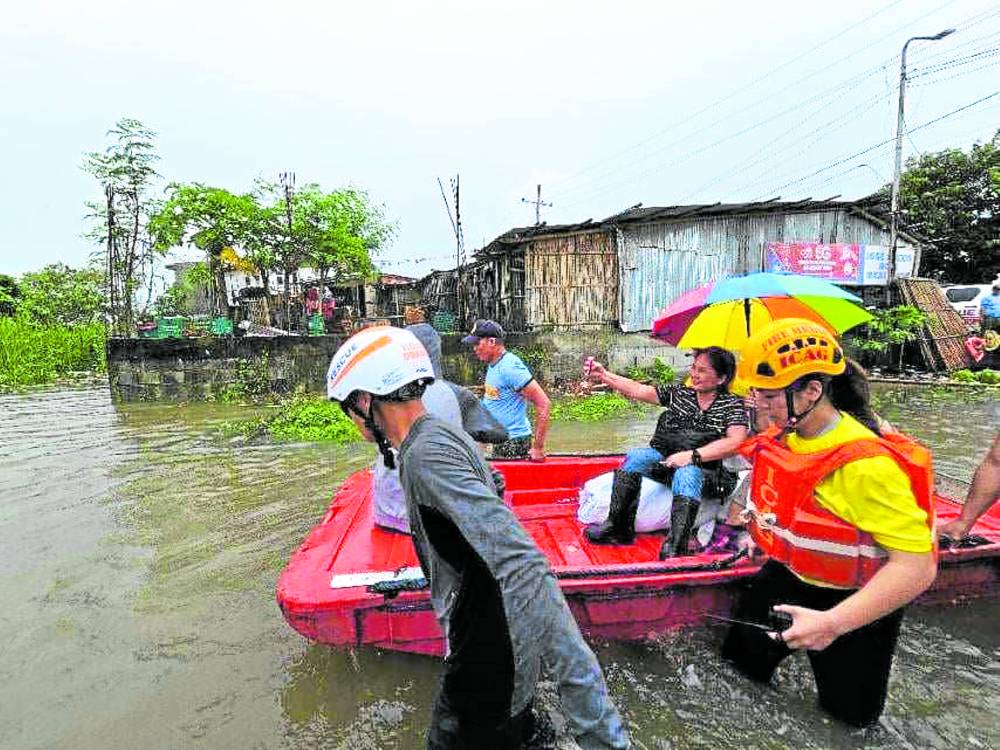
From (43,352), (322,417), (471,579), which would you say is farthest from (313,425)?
(43,352)

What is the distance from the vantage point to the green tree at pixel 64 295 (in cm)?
2420

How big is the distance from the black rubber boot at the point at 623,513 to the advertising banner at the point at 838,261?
1439 centimetres

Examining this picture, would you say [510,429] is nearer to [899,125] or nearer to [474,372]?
[474,372]

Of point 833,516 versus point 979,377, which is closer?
point 833,516

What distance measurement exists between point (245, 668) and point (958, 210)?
29050mm

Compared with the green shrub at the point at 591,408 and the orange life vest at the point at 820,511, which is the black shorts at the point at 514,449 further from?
the green shrub at the point at 591,408

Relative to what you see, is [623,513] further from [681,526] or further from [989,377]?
[989,377]

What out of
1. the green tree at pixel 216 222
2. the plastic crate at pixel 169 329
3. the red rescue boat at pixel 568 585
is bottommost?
the red rescue boat at pixel 568 585

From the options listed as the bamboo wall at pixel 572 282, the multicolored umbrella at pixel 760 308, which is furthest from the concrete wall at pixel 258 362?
the multicolored umbrella at pixel 760 308

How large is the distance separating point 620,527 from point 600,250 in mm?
12429

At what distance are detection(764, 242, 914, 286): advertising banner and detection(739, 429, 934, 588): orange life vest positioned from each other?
15.6 metres

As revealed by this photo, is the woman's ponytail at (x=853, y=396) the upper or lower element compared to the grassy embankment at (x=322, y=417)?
upper

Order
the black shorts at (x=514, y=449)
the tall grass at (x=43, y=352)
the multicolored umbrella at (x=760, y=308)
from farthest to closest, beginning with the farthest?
1. the tall grass at (x=43, y=352)
2. the black shorts at (x=514, y=449)
3. the multicolored umbrella at (x=760, y=308)

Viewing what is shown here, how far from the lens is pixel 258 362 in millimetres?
14203
